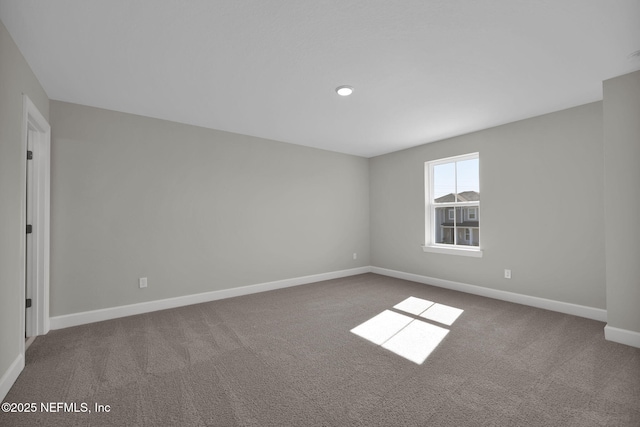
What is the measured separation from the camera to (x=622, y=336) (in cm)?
262

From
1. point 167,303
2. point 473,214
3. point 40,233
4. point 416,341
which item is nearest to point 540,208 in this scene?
point 473,214

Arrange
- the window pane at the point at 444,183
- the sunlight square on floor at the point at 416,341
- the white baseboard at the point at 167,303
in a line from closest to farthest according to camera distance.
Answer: the sunlight square on floor at the point at 416,341, the white baseboard at the point at 167,303, the window pane at the point at 444,183

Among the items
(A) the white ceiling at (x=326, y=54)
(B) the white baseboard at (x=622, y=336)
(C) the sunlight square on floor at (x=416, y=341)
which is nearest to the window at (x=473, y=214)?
(A) the white ceiling at (x=326, y=54)

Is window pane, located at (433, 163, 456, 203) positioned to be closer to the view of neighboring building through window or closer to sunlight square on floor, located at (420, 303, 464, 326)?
the view of neighboring building through window

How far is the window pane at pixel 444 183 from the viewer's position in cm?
476

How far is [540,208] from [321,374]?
347 cm

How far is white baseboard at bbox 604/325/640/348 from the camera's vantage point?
256 centimetres

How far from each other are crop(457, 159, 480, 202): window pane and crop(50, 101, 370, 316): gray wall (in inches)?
89.8

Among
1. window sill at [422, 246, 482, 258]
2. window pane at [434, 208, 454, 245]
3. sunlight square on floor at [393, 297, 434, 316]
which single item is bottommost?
sunlight square on floor at [393, 297, 434, 316]

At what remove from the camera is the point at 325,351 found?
254cm

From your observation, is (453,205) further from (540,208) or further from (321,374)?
(321,374)

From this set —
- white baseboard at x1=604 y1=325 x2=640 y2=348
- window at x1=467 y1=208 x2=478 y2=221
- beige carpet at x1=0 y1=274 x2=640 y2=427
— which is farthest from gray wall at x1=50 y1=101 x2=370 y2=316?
white baseboard at x1=604 y1=325 x2=640 y2=348

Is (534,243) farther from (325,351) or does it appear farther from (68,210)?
(68,210)

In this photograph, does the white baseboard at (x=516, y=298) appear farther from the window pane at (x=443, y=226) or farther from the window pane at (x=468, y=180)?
the window pane at (x=468, y=180)
